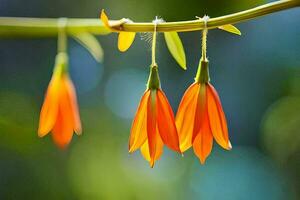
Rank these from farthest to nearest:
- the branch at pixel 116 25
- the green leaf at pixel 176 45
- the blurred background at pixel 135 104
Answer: the blurred background at pixel 135 104, the green leaf at pixel 176 45, the branch at pixel 116 25

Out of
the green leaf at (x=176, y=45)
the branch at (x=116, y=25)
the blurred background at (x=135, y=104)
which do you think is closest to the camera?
the branch at (x=116, y=25)

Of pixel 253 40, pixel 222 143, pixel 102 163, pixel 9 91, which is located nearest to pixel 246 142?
pixel 253 40

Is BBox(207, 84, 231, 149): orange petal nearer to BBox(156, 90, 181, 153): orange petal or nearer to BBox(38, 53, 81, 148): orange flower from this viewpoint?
BBox(156, 90, 181, 153): orange petal

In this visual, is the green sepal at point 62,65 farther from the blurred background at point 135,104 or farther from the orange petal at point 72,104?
the blurred background at point 135,104

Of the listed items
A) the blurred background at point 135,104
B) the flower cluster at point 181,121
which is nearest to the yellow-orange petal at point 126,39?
the flower cluster at point 181,121

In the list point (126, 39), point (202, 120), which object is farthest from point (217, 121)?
point (126, 39)

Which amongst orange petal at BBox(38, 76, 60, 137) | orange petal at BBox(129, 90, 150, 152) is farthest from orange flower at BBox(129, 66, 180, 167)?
orange petal at BBox(38, 76, 60, 137)
